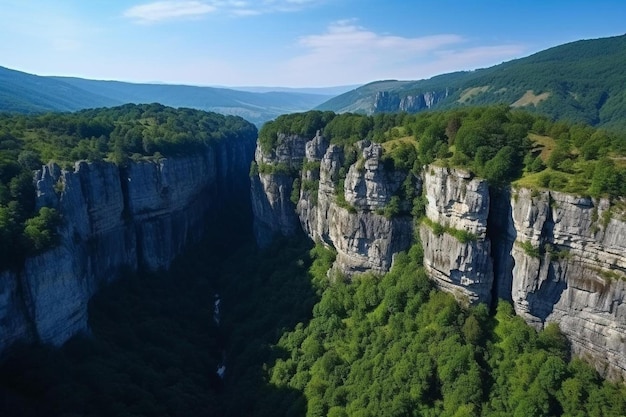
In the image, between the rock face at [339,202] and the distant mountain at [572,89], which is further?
the distant mountain at [572,89]

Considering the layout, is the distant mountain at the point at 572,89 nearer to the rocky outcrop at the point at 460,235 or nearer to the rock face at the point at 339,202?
the rock face at the point at 339,202

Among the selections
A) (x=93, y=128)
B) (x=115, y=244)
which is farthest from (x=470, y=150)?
(x=93, y=128)

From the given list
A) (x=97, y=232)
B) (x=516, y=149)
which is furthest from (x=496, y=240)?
(x=97, y=232)

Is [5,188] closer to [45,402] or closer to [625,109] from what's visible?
[45,402]

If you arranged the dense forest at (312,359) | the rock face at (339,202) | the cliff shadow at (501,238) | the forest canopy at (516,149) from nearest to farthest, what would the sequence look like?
the dense forest at (312,359) → the forest canopy at (516,149) → the cliff shadow at (501,238) → the rock face at (339,202)

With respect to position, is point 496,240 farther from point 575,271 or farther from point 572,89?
point 572,89

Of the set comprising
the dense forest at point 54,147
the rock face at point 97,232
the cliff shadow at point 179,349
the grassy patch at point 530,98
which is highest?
the grassy patch at point 530,98

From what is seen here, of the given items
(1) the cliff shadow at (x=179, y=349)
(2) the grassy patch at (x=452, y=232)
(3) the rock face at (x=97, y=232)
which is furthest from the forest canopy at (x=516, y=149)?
(3) the rock face at (x=97, y=232)
